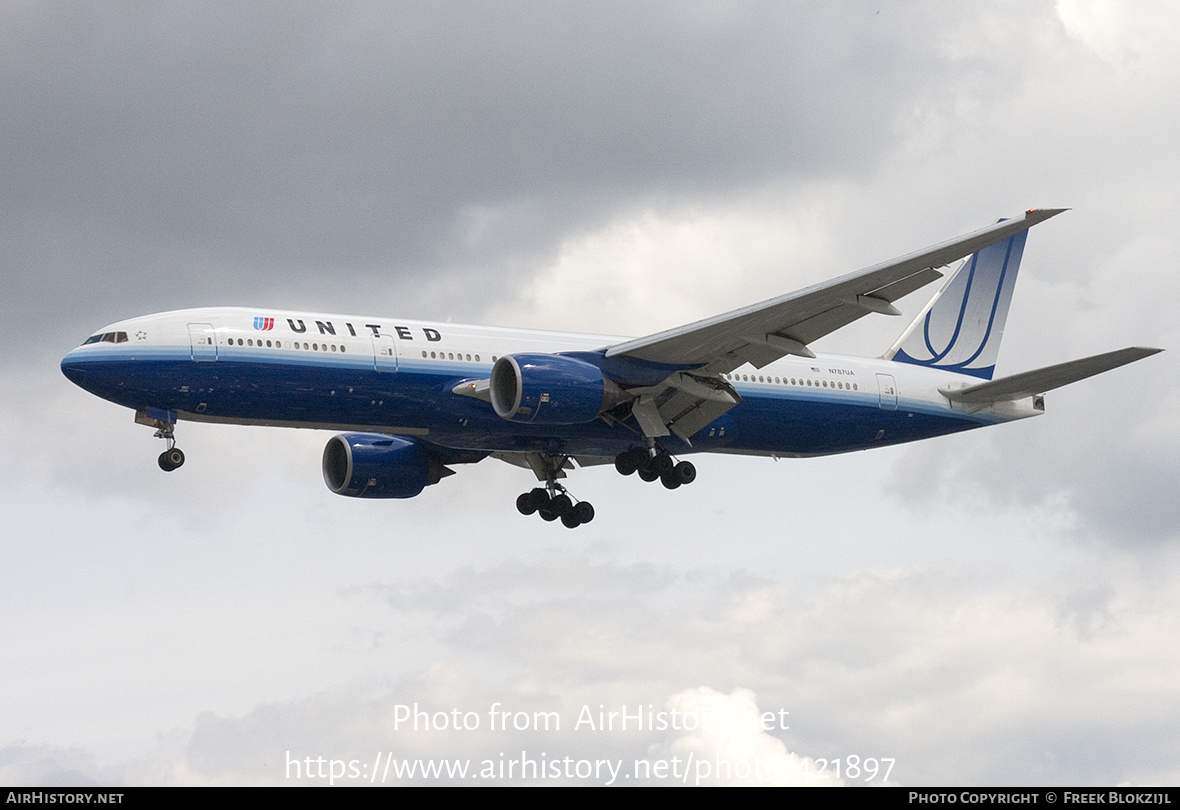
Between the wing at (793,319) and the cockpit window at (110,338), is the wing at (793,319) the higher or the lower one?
the higher one

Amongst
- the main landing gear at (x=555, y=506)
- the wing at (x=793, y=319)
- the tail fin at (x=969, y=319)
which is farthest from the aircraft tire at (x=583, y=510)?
the tail fin at (x=969, y=319)

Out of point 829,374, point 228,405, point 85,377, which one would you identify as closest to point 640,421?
point 829,374

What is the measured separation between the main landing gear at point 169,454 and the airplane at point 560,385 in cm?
6

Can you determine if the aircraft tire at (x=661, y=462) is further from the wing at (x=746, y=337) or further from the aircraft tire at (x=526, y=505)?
the aircraft tire at (x=526, y=505)

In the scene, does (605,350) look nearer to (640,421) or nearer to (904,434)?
(640,421)

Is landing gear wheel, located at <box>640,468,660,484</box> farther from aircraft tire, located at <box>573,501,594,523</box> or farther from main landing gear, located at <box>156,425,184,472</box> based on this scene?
main landing gear, located at <box>156,425,184,472</box>

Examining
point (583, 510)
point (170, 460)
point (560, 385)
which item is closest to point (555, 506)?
point (583, 510)

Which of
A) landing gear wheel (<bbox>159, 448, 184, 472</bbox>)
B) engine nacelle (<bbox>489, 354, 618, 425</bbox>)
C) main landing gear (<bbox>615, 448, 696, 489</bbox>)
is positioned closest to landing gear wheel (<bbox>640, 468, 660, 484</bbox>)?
main landing gear (<bbox>615, 448, 696, 489</bbox>)

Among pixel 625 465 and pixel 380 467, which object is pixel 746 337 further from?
pixel 380 467

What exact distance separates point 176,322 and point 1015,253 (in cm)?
2830

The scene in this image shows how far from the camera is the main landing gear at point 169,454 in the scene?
37562 millimetres

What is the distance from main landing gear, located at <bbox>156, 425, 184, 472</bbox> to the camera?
3756 cm

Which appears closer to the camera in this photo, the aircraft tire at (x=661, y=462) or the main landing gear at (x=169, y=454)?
the main landing gear at (x=169, y=454)

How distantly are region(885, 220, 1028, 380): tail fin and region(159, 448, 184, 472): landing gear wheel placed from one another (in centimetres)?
2254
